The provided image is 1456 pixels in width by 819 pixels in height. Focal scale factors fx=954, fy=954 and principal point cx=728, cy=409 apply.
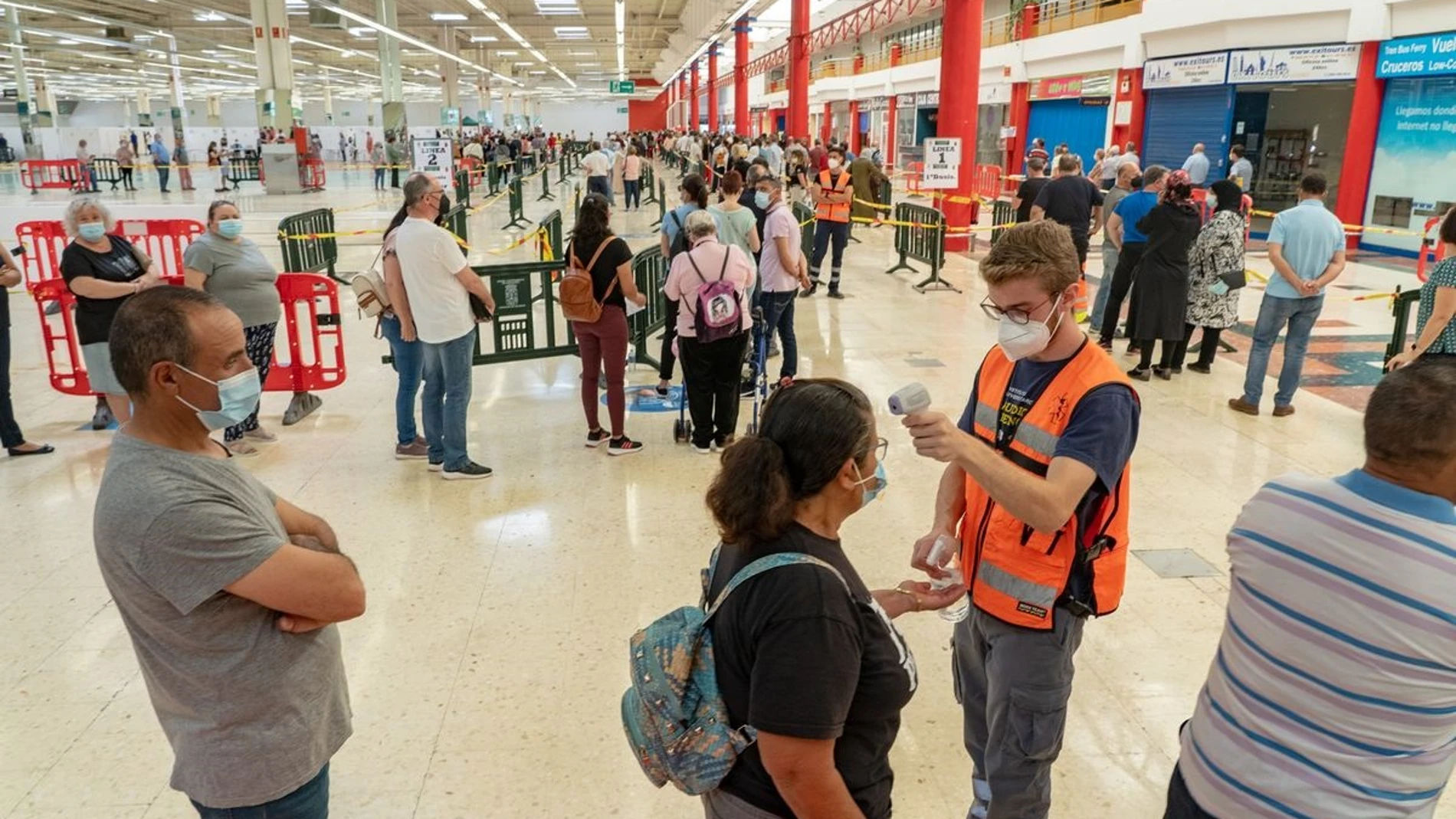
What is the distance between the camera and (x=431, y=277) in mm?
5504

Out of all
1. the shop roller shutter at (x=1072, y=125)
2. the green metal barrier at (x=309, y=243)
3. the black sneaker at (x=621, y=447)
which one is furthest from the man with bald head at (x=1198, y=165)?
the black sneaker at (x=621, y=447)

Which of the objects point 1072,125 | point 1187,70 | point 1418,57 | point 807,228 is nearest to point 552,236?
point 807,228

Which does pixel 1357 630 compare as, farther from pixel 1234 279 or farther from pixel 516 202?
pixel 516 202

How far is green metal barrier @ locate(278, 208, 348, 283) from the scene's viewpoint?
12.0m

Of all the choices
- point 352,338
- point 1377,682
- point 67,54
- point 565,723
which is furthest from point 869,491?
point 67,54

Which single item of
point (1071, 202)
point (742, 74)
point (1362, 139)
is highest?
point (742, 74)

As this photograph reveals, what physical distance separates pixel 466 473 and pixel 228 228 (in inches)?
84.6

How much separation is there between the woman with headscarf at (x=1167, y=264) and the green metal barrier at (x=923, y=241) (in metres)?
4.71

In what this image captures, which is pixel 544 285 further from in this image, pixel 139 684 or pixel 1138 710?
pixel 1138 710

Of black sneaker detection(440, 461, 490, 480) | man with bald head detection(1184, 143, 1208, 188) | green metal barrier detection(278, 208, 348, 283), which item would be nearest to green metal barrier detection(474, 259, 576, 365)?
black sneaker detection(440, 461, 490, 480)

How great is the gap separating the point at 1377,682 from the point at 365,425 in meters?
6.78

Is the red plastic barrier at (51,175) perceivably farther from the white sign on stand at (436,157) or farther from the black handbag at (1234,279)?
the black handbag at (1234,279)

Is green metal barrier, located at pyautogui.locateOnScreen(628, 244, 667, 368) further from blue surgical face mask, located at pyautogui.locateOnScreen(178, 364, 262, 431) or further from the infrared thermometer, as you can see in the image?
the infrared thermometer

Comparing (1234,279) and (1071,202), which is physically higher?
(1071,202)
